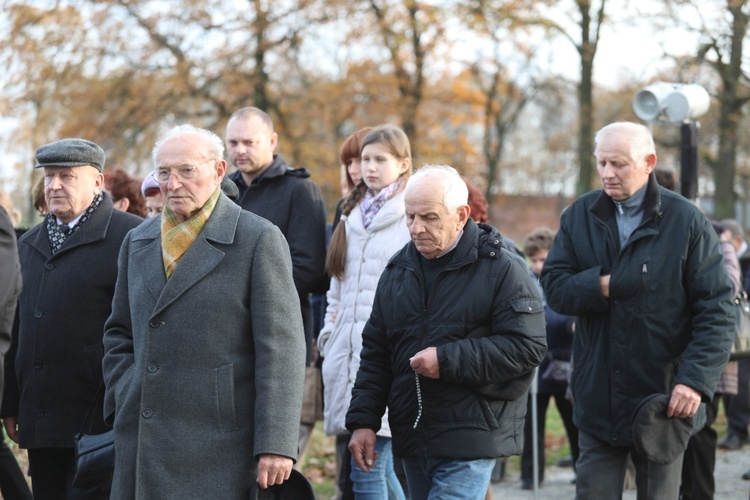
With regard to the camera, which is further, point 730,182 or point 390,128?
point 730,182

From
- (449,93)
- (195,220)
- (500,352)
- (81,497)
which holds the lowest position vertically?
(81,497)

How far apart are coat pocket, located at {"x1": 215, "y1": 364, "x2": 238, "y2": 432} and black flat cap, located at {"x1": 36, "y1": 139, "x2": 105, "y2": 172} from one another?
1629 millimetres

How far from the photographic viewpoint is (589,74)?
910 inches

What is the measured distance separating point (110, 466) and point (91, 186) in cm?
147

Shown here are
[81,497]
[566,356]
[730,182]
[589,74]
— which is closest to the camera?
[81,497]

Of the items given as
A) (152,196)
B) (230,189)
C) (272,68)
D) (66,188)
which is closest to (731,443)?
(152,196)

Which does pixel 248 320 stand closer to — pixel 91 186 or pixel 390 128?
pixel 91 186

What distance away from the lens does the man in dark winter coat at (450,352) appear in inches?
160

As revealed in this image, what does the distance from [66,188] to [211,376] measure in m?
1.62

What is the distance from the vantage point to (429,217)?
418 centimetres

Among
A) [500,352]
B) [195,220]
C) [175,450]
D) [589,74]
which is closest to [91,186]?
[195,220]

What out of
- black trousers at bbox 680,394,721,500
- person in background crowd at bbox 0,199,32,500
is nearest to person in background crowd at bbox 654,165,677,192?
black trousers at bbox 680,394,721,500

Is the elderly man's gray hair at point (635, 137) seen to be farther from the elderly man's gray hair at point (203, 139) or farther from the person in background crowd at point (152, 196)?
the person in background crowd at point (152, 196)

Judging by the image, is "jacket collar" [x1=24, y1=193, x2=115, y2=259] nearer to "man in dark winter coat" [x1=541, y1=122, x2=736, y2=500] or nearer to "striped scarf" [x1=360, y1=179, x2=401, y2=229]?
"striped scarf" [x1=360, y1=179, x2=401, y2=229]
